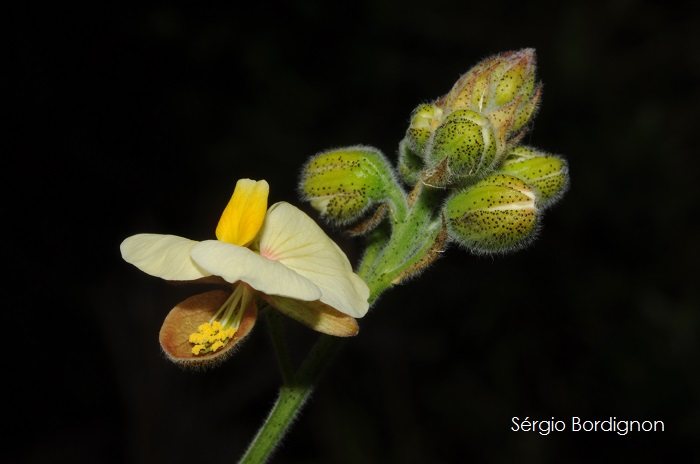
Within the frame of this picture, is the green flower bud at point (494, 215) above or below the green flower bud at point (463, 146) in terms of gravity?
below

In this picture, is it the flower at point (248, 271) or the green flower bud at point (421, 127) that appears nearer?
the flower at point (248, 271)

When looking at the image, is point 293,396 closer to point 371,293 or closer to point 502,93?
point 371,293

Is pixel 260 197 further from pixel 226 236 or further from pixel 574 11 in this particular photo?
pixel 574 11

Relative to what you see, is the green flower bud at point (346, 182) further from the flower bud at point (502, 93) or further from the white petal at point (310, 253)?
the white petal at point (310, 253)

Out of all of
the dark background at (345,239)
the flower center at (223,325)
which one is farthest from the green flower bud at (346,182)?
the dark background at (345,239)

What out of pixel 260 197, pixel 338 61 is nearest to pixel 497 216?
pixel 260 197

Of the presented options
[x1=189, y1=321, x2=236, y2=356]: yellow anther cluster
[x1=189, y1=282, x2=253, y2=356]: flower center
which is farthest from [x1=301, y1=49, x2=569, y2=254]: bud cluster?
[x1=189, y1=321, x2=236, y2=356]: yellow anther cluster
